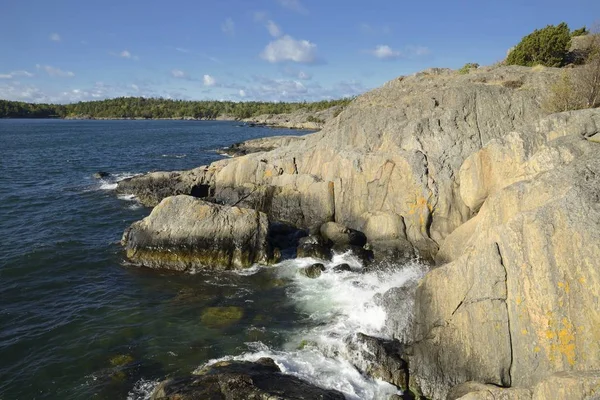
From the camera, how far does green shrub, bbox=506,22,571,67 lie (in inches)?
1449

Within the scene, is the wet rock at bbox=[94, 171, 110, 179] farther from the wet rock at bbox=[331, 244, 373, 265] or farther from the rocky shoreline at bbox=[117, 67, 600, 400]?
the wet rock at bbox=[331, 244, 373, 265]

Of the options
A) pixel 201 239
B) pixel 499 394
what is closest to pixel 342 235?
pixel 201 239

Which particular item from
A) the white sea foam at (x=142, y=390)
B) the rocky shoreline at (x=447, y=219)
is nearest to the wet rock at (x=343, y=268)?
the rocky shoreline at (x=447, y=219)

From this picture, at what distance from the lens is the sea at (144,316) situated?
1571 centimetres

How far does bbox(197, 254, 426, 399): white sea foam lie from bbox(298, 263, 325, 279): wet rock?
0.29 metres

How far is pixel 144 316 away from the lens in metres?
20.1

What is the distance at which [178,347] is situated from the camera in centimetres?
1750

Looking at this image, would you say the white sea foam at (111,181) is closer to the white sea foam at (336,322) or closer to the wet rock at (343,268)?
the white sea foam at (336,322)

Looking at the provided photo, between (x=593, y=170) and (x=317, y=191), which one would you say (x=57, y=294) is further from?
(x=593, y=170)

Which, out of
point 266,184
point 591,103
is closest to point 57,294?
point 266,184

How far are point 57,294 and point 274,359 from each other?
46.3 feet

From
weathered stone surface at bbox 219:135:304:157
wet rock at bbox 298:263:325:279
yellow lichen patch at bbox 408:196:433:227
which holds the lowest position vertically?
wet rock at bbox 298:263:325:279

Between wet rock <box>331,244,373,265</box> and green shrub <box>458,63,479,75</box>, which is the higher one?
green shrub <box>458,63,479,75</box>

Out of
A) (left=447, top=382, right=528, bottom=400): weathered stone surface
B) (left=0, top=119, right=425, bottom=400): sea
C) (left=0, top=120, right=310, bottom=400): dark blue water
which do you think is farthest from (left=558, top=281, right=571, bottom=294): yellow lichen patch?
(left=0, top=120, right=310, bottom=400): dark blue water
